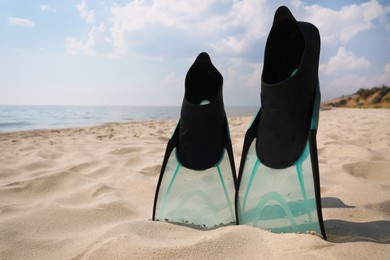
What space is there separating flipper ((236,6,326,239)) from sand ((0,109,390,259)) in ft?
0.39

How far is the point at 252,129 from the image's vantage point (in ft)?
4.83

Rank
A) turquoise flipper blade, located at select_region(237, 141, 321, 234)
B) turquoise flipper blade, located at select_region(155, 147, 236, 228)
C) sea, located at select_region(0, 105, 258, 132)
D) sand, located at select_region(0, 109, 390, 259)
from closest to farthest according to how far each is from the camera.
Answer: sand, located at select_region(0, 109, 390, 259), turquoise flipper blade, located at select_region(237, 141, 321, 234), turquoise flipper blade, located at select_region(155, 147, 236, 228), sea, located at select_region(0, 105, 258, 132)

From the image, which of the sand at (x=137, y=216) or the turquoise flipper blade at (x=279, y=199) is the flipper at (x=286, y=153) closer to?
the turquoise flipper blade at (x=279, y=199)

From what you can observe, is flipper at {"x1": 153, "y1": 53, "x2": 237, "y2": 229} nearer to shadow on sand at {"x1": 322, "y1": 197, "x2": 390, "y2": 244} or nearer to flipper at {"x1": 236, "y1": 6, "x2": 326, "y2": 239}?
flipper at {"x1": 236, "y1": 6, "x2": 326, "y2": 239}

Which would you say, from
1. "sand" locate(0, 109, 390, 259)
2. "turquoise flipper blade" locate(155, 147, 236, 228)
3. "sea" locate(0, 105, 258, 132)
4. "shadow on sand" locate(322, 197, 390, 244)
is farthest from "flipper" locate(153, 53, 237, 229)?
"sea" locate(0, 105, 258, 132)

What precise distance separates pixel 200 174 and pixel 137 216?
19.0 inches

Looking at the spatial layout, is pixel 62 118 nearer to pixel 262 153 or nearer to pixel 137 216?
pixel 137 216

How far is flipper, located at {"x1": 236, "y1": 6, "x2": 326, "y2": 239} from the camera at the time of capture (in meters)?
1.24

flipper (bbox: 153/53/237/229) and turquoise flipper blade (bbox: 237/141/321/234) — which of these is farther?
flipper (bbox: 153/53/237/229)

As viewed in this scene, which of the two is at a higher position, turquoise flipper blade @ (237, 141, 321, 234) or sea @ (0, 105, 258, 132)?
turquoise flipper blade @ (237, 141, 321, 234)

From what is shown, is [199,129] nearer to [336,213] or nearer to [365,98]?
[336,213]

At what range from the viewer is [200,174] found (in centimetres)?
162

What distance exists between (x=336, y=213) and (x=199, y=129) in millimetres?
836

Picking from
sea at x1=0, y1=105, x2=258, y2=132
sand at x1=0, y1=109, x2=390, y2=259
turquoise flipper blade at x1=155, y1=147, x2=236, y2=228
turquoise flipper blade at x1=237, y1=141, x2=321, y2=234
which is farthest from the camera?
sea at x1=0, y1=105, x2=258, y2=132
